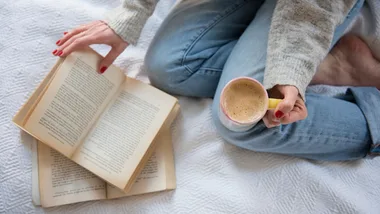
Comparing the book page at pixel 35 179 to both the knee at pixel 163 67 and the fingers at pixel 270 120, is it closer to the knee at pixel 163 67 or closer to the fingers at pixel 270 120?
the knee at pixel 163 67

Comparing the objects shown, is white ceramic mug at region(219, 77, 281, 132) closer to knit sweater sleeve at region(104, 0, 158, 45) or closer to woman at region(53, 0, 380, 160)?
woman at region(53, 0, 380, 160)

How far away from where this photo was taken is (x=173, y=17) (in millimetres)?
894

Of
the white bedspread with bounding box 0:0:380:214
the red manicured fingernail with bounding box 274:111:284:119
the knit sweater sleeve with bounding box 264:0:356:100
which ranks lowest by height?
the white bedspread with bounding box 0:0:380:214

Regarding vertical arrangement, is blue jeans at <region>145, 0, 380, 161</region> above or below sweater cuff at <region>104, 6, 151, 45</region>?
below

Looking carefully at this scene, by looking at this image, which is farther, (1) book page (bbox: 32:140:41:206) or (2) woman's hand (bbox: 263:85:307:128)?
(1) book page (bbox: 32:140:41:206)

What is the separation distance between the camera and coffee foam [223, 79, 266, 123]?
0.67m

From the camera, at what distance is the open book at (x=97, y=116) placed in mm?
746

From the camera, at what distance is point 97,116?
81 centimetres

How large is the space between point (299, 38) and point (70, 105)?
484mm

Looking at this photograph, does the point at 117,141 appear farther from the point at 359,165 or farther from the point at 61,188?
the point at 359,165

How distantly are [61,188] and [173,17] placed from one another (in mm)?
476

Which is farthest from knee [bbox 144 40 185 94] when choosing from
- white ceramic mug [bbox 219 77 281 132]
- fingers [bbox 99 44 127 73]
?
white ceramic mug [bbox 219 77 281 132]

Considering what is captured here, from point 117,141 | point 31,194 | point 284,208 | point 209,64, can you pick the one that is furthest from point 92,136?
point 284,208

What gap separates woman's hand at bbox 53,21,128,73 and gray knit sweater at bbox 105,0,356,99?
1.04 ft
